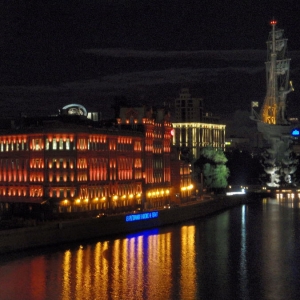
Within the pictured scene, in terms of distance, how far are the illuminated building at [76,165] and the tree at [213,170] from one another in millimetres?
17278

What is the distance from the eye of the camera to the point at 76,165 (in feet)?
151

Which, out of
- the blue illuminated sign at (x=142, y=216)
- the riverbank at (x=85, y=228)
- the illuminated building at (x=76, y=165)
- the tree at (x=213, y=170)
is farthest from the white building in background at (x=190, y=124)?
the blue illuminated sign at (x=142, y=216)

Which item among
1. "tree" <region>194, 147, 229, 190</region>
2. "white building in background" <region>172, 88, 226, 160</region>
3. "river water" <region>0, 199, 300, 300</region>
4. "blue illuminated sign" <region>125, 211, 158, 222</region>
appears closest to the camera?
"river water" <region>0, 199, 300, 300</region>

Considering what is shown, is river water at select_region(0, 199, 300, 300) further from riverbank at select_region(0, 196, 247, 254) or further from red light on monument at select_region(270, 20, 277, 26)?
red light on monument at select_region(270, 20, 277, 26)

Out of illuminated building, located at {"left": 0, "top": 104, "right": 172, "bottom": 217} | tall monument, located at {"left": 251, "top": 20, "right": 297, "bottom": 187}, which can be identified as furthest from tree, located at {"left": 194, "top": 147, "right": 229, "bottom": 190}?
illuminated building, located at {"left": 0, "top": 104, "right": 172, "bottom": 217}

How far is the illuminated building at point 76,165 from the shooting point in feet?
150

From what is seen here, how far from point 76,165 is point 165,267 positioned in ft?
42.4

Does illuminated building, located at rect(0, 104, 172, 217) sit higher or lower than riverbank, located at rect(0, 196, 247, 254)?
higher

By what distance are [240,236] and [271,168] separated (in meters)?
38.9

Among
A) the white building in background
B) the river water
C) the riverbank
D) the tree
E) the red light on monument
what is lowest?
the river water

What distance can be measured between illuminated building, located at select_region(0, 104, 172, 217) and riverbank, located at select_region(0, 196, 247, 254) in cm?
289

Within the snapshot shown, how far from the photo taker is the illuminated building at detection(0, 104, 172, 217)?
45.8 meters

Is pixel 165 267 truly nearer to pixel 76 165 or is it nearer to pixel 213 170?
pixel 76 165

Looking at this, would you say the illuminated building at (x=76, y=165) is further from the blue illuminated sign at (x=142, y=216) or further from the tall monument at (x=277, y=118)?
the tall monument at (x=277, y=118)
